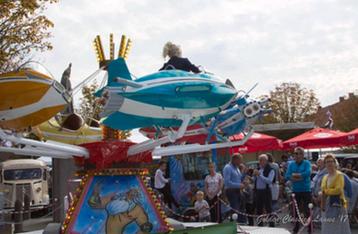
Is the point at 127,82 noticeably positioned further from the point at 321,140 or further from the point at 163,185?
the point at 321,140

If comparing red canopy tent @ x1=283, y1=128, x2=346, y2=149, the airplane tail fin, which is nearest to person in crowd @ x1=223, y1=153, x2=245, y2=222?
red canopy tent @ x1=283, y1=128, x2=346, y2=149

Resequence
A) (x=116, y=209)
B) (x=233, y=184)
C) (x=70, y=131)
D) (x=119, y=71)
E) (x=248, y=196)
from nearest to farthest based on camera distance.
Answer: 1. (x=119, y=71)
2. (x=116, y=209)
3. (x=70, y=131)
4. (x=233, y=184)
5. (x=248, y=196)

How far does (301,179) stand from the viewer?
11.4 m

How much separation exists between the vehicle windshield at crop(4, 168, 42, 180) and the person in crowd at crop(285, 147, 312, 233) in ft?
44.2

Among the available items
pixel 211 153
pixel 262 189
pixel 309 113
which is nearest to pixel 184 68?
pixel 262 189

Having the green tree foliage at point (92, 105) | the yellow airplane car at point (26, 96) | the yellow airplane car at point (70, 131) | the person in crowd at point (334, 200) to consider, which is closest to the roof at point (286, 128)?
the person in crowd at point (334, 200)

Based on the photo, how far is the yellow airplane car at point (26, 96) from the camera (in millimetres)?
5703

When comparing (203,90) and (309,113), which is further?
(309,113)

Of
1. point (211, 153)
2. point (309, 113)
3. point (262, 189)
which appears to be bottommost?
point (262, 189)

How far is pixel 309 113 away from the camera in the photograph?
57469 millimetres

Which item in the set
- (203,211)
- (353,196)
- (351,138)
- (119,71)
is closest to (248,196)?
(203,211)

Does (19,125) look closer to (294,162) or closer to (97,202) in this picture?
(97,202)

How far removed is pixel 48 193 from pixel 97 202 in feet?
60.0

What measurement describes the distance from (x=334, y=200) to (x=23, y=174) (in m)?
15.5
